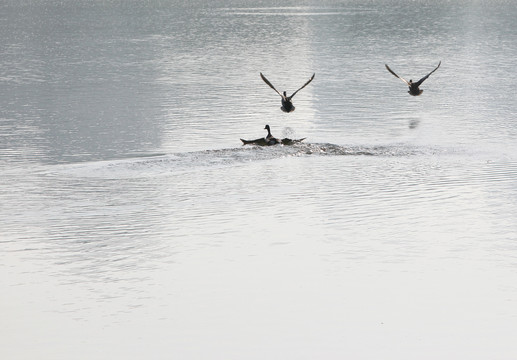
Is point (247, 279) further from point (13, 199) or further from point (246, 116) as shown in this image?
point (246, 116)

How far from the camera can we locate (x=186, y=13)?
112m

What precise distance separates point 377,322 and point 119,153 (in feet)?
49.5

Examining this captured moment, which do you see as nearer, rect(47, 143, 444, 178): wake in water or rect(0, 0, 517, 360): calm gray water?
rect(0, 0, 517, 360): calm gray water

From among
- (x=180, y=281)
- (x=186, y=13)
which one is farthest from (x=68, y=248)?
(x=186, y=13)

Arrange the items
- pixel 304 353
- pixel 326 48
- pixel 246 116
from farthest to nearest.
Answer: pixel 326 48, pixel 246 116, pixel 304 353

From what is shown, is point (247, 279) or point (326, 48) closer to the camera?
point (247, 279)

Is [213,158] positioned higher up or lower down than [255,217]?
higher up

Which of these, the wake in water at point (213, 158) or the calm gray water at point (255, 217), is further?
the wake in water at point (213, 158)

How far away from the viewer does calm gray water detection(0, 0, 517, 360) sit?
15.8 metres

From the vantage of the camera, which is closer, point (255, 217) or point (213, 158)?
point (255, 217)

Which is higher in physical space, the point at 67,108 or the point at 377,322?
the point at 67,108

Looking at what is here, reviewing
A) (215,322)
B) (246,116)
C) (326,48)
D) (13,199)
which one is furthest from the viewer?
(326,48)

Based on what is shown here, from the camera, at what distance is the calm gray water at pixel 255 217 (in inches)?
623

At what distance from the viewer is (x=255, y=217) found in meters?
22.5
